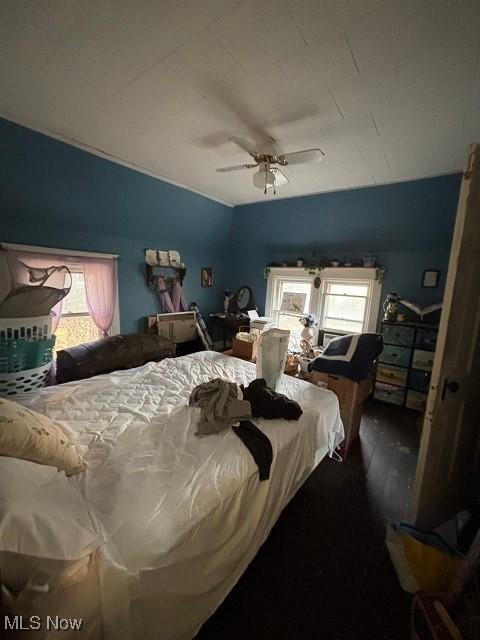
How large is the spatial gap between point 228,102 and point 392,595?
2962 mm

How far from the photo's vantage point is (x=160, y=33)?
4.15ft

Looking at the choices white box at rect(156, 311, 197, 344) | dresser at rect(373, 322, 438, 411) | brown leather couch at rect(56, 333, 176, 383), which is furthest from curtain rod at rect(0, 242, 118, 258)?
dresser at rect(373, 322, 438, 411)

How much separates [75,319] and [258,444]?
2.79 m

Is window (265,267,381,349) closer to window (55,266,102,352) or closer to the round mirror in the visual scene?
the round mirror

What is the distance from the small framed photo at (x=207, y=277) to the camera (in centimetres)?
437

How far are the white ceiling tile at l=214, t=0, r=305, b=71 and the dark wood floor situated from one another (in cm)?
267

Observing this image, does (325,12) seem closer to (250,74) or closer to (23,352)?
(250,74)

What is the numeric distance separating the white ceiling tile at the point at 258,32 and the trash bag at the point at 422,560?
8.59ft

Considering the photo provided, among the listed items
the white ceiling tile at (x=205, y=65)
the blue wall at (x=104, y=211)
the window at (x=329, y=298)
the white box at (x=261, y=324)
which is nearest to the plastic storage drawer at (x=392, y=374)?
the window at (x=329, y=298)

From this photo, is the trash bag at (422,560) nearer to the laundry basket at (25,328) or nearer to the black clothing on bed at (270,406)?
the black clothing on bed at (270,406)

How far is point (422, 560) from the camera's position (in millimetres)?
1240

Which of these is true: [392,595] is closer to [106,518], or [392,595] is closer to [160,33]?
[106,518]

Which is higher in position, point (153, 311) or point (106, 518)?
point (153, 311)

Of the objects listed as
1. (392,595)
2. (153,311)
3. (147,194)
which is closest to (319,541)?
(392,595)
